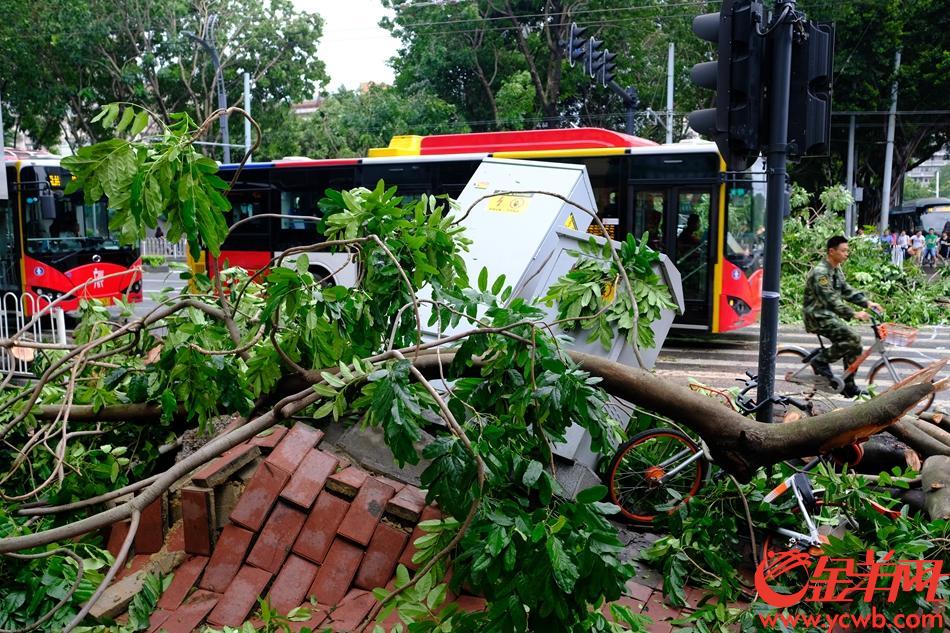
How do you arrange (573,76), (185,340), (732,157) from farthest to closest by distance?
(573,76) → (732,157) → (185,340)

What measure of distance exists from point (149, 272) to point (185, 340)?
2775 cm

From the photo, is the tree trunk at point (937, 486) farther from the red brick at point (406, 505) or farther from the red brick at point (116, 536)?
the red brick at point (116, 536)

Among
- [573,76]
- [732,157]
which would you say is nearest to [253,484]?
[732,157]

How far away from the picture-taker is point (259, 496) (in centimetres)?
439

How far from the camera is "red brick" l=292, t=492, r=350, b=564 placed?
424 centimetres

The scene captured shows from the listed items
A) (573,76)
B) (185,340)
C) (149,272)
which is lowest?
(149,272)

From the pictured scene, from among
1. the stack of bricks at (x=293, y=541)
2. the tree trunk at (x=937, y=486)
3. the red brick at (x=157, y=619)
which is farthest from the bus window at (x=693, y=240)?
the red brick at (x=157, y=619)

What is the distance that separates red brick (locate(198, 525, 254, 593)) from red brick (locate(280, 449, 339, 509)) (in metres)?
0.28

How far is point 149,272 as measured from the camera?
30391mm

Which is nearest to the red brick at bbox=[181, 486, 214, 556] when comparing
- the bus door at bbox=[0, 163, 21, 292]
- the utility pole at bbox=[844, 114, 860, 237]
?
the bus door at bbox=[0, 163, 21, 292]

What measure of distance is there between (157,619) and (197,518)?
1.73 ft

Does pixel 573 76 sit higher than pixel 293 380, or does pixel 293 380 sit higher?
pixel 573 76

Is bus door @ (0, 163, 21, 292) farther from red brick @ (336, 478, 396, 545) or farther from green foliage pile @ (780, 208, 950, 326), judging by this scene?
green foliage pile @ (780, 208, 950, 326)

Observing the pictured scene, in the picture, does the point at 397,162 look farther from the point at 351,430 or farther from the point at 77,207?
the point at 351,430
